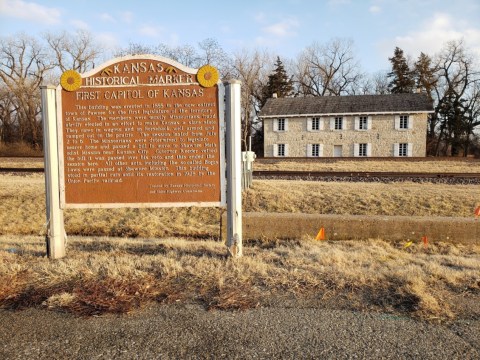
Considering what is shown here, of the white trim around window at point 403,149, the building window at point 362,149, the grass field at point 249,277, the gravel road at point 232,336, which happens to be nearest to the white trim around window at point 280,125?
the building window at point 362,149

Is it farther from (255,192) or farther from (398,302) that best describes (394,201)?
(398,302)

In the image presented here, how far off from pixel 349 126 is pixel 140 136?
36.1 meters

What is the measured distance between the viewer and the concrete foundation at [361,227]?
6629mm

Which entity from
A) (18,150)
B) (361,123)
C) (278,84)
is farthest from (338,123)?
(18,150)

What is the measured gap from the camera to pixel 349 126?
127 ft

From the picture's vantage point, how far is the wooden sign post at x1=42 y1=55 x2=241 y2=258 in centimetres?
489

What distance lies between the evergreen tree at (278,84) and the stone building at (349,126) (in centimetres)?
1206

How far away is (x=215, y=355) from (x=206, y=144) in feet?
9.39

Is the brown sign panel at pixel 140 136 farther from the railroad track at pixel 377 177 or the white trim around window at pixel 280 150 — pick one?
the white trim around window at pixel 280 150

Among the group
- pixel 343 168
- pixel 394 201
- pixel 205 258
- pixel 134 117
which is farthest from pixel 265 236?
pixel 343 168

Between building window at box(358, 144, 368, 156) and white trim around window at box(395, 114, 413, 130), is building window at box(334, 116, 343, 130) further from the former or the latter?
white trim around window at box(395, 114, 413, 130)

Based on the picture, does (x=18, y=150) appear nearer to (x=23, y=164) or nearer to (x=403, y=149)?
(x=23, y=164)

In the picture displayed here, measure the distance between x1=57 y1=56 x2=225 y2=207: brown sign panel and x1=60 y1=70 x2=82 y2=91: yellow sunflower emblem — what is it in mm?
13

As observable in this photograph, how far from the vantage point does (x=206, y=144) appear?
4910 mm
